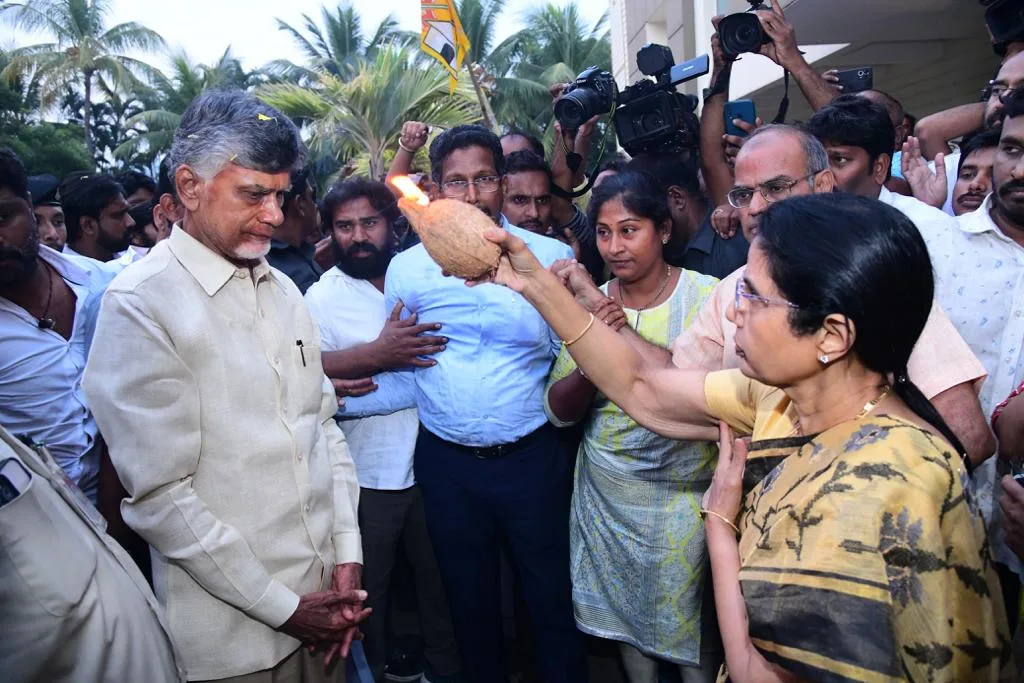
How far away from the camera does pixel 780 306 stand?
4.99 ft

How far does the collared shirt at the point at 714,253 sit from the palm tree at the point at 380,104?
13.3 m

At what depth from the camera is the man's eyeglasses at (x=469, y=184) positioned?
326 cm

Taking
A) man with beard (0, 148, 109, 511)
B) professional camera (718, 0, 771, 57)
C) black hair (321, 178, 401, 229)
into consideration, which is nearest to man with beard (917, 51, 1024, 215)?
professional camera (718, 0, 771, 57)

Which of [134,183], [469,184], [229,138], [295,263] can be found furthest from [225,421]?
[134,183]

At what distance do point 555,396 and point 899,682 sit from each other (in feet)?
5.97

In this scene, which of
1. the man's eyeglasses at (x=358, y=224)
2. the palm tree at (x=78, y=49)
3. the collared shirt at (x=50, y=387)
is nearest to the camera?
the collared shirt at (x=50, y=387)

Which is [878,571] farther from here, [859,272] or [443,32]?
[443,32]

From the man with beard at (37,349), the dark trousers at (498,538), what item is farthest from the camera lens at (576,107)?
the man with beard at (37,349)

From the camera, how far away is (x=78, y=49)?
1246 inches

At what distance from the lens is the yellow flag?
590 cm

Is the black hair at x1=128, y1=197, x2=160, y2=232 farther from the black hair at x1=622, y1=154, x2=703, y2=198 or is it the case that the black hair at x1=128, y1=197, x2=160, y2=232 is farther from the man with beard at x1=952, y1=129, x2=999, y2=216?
the man with beard at x1=952, y1=129, x2=999, y2=216

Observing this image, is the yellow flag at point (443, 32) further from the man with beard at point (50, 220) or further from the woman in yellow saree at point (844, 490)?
the woman in yellow saree at point (844, 490)

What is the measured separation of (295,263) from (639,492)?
92.3 inches

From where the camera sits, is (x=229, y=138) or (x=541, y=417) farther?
(x=541, y=417)
